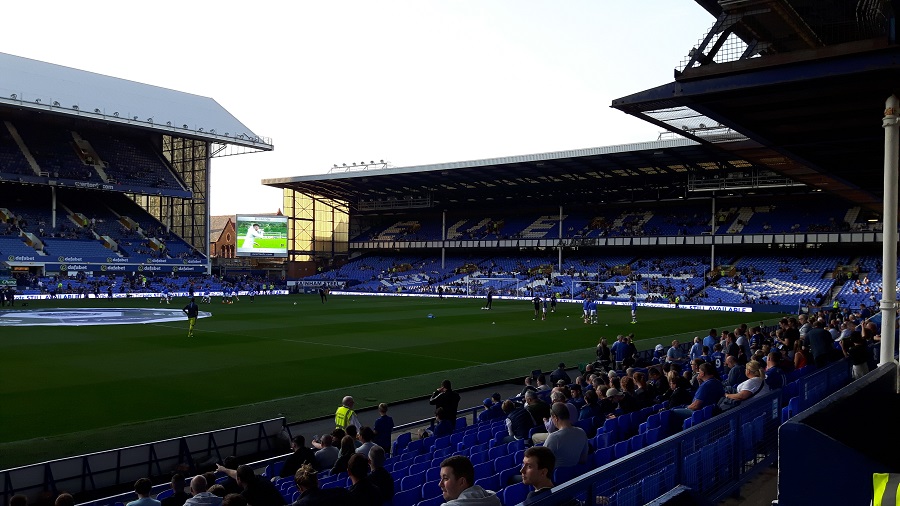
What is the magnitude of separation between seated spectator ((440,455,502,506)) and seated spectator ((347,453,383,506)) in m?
1.14

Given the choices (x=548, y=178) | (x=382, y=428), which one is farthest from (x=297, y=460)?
(x=548, y=178)

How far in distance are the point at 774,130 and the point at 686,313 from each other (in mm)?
37225

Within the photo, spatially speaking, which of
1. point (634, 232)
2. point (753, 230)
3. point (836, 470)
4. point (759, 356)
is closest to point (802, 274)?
point (753, 230)

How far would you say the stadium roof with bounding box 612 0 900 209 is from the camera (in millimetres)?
9164

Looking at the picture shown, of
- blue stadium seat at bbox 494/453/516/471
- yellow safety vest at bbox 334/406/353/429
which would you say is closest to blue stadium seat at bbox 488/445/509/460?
blue stadium seat at bbox 494/453/516/471

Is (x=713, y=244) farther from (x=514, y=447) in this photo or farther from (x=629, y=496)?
(x=629, y=496)

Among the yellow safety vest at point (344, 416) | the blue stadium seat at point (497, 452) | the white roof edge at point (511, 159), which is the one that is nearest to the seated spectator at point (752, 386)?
the blue stadium seat at point (497, 452)

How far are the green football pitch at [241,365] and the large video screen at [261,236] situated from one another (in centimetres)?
3385

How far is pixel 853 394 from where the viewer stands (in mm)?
5996

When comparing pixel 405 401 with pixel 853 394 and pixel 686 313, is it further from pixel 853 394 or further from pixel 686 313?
pixel 686 313

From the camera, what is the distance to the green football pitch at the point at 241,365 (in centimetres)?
1411

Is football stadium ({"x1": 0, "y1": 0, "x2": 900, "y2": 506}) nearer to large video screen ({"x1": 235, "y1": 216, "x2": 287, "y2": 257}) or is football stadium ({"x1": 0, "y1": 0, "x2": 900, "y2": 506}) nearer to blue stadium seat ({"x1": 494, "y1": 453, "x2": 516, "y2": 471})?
blue stadium seat ({"x1": 494, "y1": 453, "x2": 516, "y2": 471})

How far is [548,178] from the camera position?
71.8 metres

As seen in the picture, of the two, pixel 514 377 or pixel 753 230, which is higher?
pixel 753 230
